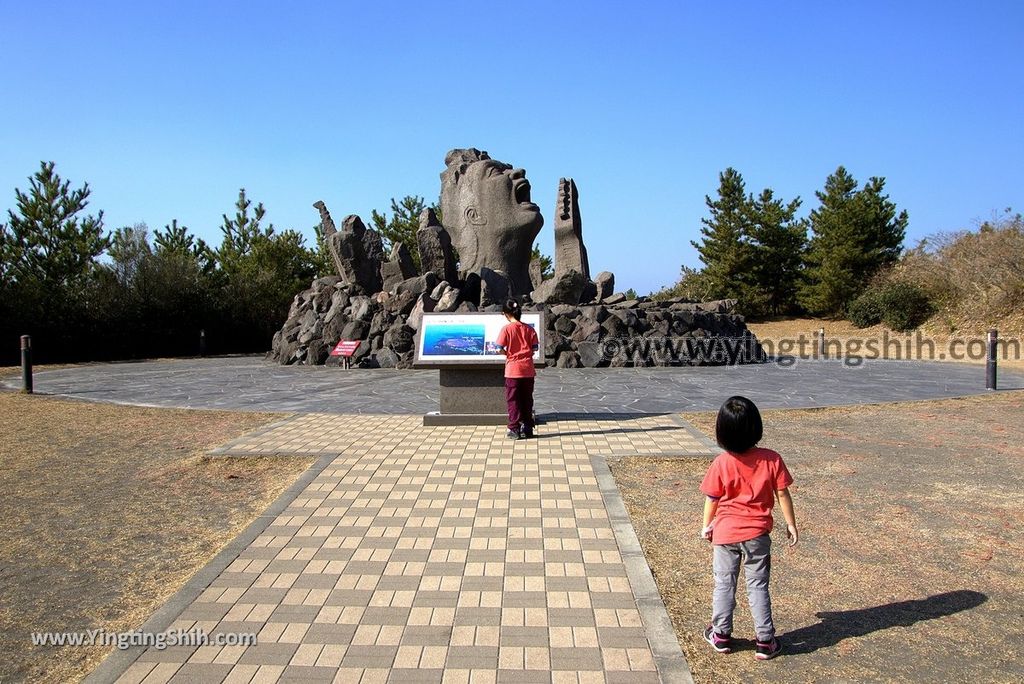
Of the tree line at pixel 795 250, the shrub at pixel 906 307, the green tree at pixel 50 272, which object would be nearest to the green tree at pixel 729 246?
the tree line at pixel 795 250

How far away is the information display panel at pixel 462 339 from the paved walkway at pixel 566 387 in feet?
4.55

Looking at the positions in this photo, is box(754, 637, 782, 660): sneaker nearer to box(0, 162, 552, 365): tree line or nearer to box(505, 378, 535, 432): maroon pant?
box(505, 378, 535, 432): maroon pant

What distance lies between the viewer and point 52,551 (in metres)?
4.79

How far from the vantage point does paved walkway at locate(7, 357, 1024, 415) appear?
11000 millimetres

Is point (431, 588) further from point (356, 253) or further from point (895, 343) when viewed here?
point (895, 343)

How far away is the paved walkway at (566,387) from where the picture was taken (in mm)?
11000

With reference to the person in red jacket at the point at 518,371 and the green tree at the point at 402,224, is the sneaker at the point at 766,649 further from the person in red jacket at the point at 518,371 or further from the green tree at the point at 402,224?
the green tree at the point at 402,224

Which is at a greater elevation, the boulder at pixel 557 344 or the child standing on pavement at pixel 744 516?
the boulder at pixel 557 344

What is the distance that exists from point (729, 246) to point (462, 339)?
116ft

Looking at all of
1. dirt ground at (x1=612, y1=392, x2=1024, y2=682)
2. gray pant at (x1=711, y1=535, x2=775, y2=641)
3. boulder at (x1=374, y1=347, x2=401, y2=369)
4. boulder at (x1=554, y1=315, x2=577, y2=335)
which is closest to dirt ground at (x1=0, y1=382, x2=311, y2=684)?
gray pant at (x1=711, y1=535, x2=775, y2=641)

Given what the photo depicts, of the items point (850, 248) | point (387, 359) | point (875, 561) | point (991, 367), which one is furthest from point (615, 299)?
point (850, 248)

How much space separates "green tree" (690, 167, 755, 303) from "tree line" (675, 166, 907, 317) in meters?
0.05

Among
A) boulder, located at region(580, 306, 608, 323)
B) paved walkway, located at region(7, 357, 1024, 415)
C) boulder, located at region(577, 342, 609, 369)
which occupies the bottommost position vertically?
paved walkway, located at region(7, 357, 1024, 415)

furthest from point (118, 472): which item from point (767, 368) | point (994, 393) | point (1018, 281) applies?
point (1018, 281)
